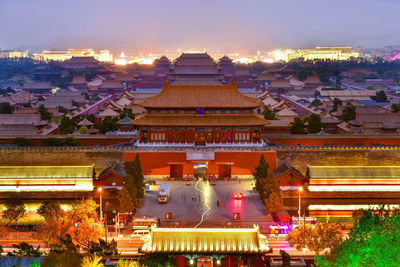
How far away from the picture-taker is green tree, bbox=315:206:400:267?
18062 millimetres

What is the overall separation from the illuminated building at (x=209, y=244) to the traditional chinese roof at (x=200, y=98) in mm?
18639

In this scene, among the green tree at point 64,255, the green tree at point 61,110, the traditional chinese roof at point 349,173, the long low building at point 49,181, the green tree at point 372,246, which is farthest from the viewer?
the green tree at point 61,110

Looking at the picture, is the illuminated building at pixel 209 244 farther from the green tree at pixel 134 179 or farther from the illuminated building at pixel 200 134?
the illuminated building at pixel 200 134

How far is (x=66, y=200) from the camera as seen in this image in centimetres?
3512

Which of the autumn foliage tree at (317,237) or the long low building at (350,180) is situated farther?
the long low building at (350,180)

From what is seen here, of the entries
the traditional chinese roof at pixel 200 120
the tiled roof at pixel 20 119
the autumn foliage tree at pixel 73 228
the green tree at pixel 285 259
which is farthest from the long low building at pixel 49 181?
the tiled roof at pixel 20 119

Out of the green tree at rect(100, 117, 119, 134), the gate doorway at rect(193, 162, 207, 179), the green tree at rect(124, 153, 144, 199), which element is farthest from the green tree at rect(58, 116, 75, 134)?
the green tree at rect(124, 153, 144, 199)

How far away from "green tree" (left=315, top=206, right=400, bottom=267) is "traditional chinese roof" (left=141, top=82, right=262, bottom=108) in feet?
69.0

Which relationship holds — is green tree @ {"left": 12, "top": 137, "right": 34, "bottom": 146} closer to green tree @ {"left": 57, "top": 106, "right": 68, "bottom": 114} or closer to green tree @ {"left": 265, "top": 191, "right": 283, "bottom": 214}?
green tree @ {"left": 265, "top": 191, "right": 283, "bottom": 214}

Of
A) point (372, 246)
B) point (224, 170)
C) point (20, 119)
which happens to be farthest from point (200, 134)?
point (20, 119)

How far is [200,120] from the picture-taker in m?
40.5

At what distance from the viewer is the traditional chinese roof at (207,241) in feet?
74.9

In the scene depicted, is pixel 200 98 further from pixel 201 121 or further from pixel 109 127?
pixel 109 127

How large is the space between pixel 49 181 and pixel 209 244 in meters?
17.4
